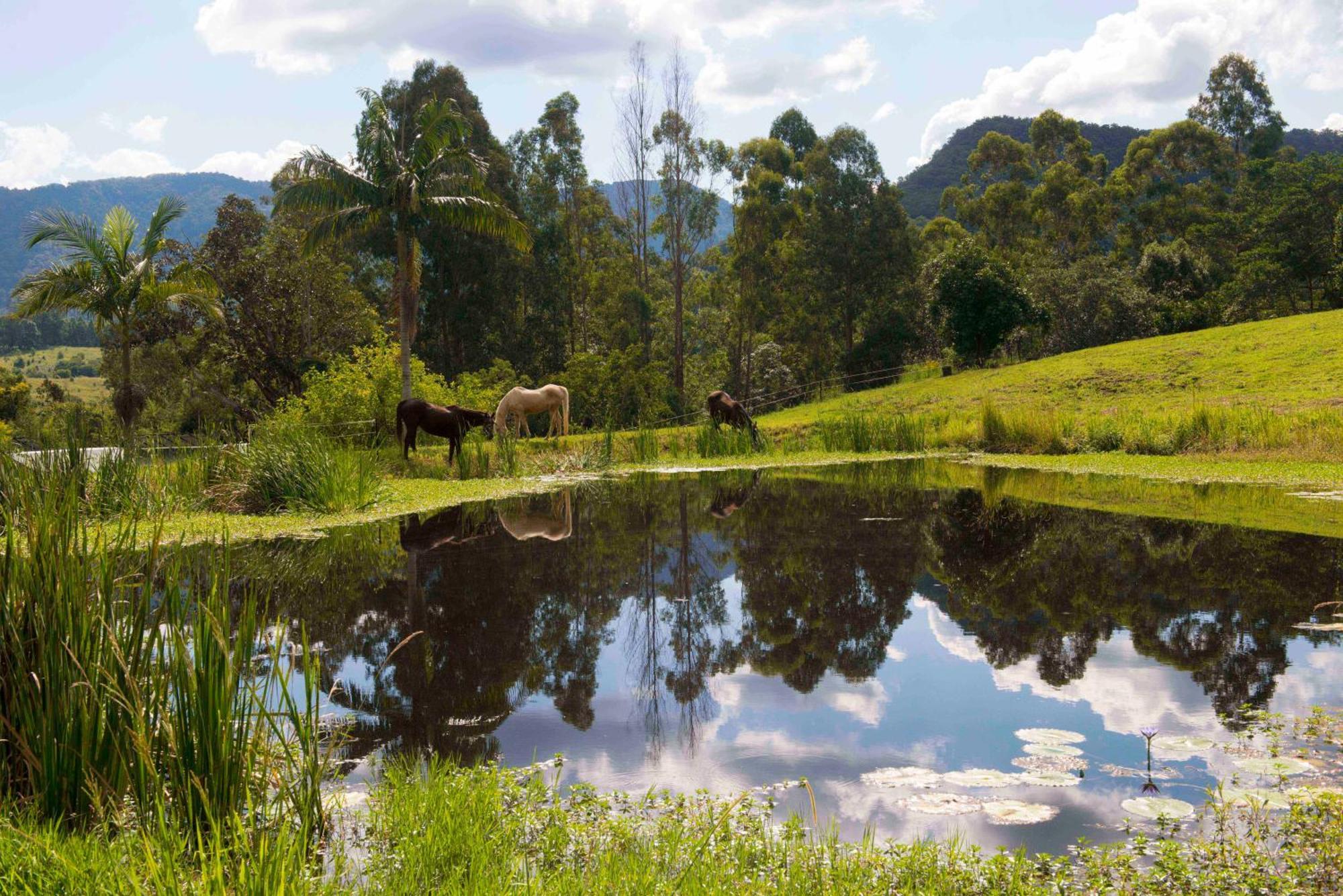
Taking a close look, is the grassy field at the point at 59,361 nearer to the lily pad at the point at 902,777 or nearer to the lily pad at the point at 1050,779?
the lily pad at the point at 902,777

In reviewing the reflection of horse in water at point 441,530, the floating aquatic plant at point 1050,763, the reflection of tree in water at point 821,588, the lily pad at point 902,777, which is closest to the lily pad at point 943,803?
the lily pad at point 902,777

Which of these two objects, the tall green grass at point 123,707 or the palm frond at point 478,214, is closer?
the tall green grass at point 123,707

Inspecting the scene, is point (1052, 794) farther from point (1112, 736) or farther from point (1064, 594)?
point (1064, 594)

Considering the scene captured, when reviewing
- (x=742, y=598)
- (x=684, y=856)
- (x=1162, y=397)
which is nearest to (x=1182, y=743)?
(x=684, y=856)

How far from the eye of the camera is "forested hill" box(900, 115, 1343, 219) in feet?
282

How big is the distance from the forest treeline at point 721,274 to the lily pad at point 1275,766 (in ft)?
76.0

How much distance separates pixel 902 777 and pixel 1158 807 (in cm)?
108

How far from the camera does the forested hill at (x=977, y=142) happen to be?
85.9 meters

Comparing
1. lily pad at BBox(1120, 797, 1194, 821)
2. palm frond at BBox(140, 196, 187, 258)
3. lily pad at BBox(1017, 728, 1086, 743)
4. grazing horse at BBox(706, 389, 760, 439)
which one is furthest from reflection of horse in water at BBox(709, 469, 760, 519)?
palm frond at BBox(140, 196, 187, 258)

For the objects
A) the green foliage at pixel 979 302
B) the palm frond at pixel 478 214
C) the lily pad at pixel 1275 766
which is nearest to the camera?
the lily pad at pixel 1275 766

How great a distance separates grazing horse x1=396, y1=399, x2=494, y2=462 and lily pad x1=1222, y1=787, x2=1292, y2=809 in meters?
15.5

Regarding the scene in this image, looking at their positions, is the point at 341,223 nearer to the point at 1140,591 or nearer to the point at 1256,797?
the point at 1140,591

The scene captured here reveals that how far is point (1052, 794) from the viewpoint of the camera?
170 inches

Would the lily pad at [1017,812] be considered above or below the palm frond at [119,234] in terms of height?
below
